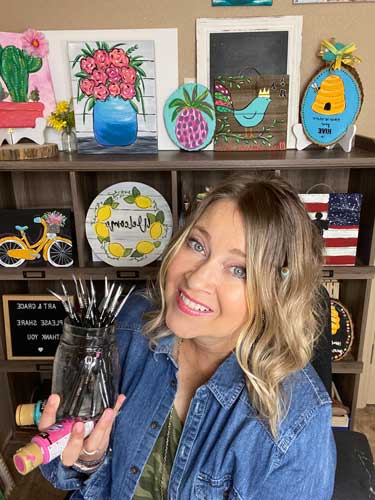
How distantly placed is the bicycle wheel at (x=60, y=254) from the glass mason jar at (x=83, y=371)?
3.20ft

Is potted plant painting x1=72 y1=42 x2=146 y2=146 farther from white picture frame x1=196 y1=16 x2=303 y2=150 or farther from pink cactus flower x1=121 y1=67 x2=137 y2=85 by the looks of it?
white picture frame x1=196 y1=16 x2=303 y2=150

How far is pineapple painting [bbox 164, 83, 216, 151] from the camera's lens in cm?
176

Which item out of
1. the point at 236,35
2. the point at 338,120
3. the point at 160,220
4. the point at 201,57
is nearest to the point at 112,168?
the point at 160,220

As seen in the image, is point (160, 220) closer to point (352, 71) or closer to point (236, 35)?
point (236, 35)

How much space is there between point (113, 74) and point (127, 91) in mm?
78

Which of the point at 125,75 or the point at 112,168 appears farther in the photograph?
the point at 125,75

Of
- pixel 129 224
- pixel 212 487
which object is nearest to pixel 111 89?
pixel 129 224

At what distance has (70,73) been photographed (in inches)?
69.6

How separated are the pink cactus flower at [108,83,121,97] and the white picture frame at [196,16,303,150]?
0.30 m

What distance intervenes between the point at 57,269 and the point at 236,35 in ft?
3.57

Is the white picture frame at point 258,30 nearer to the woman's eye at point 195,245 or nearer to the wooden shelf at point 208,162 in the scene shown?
the wooden shelf at point 208,162

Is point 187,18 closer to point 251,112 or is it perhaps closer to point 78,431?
point 251,112

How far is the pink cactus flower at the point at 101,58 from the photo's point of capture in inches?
68.3

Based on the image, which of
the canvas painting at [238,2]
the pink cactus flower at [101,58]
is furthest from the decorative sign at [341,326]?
the pink cactus flower at [101,58]
